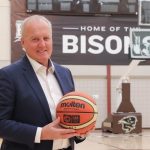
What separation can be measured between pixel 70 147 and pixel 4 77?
1.76 ft

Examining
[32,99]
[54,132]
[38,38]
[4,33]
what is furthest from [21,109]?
[4,33]

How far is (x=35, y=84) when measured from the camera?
2.24m

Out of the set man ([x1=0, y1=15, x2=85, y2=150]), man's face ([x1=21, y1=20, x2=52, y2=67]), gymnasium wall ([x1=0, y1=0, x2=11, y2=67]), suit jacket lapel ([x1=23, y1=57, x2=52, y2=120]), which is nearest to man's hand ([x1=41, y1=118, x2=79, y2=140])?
man ([x1=0, y1=15, x2=85, y2=150])

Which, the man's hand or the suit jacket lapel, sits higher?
the suit jacket lapel

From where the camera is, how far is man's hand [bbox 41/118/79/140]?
2.08 meters

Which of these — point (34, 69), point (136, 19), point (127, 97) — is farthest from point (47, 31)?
point (136, 19)

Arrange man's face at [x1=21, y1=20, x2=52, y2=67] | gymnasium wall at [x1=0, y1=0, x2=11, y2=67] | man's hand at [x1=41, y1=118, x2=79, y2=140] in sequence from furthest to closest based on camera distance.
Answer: gymnasium wall at [x1=0, y1=0, x2=11, y2=67] → man's face at [x1=21, y1=20, x2=52, y2=67] → man's hand at [x1=41, y1=118, x2=79, y2=140]

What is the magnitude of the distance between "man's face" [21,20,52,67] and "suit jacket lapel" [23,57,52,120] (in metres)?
0.09

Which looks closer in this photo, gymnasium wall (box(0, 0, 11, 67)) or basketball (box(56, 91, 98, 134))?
basketball (box(56, 91, 98, 134))

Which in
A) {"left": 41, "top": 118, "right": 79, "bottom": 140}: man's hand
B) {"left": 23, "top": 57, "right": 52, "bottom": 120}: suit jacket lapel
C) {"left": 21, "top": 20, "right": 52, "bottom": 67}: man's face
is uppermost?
{"left": 21, "top": 20, "right": 52, "bottom": 67}: man's face

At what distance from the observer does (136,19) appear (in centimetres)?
1033

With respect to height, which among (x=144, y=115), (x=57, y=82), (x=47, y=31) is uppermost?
(x=47, y=31)

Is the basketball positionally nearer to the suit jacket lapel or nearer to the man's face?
A: the suit jacket lapel

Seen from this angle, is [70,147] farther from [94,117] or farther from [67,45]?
[67,45]
